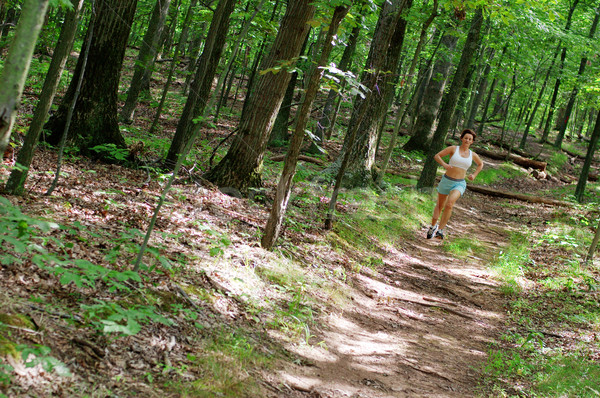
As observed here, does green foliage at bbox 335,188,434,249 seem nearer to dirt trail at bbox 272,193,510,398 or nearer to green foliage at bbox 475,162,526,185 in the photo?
dirt trail at bbox 272,193,510,398

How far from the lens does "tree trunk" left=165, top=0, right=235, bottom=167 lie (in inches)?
290

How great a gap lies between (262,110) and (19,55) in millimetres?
4768

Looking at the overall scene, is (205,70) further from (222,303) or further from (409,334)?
(409,334)

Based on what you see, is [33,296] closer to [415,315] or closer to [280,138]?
[415,315]

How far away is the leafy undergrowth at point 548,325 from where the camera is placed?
4332 millimetres

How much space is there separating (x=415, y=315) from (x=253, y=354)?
9.88ft

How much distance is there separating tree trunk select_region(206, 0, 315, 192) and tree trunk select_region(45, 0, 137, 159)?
1855 millimetres

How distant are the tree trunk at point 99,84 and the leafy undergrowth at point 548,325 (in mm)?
6212

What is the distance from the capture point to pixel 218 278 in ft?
14.3

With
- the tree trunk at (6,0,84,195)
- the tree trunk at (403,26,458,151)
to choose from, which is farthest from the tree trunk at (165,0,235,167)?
the tree trunk at (403,26,458,151)

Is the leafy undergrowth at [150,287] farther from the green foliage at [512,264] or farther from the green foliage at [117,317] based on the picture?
the green foliage at [512,264]

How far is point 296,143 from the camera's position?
5254 mm

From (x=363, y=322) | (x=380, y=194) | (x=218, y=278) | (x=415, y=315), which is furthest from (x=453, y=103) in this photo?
(x=218, y=278)

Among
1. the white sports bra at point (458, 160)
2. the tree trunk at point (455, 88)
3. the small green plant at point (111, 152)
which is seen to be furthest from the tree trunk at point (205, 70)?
the tree trunk at point (455, 88)
